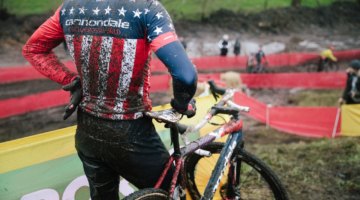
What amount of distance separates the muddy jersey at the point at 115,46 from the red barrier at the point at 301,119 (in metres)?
9.44

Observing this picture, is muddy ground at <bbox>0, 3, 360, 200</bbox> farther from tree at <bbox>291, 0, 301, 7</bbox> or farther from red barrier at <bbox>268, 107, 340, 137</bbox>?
tree at <bbox>291, 0, 301, 7</bbox>

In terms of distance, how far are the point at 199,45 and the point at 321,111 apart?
20539 mm

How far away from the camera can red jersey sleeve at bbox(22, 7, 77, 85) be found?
111 inches

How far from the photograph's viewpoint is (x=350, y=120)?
10930 mm

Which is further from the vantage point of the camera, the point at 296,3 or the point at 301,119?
the point at 296,3

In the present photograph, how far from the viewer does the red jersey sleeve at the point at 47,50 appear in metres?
2.83

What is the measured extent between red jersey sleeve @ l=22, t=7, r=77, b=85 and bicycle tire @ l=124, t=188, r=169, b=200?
0.94m

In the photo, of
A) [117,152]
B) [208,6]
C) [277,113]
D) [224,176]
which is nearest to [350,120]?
[277,113]

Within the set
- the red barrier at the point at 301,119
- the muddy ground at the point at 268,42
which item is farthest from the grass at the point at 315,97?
the red barrier at the point at 301,119

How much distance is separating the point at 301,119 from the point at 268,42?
23.1m

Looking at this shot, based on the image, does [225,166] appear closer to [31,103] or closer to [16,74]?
[31,103]

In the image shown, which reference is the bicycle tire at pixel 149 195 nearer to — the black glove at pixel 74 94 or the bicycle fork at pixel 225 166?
the bicycle fork at pixel 225 166

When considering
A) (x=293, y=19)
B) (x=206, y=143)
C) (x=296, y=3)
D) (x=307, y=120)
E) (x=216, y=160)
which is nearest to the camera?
(x=206, y=143)

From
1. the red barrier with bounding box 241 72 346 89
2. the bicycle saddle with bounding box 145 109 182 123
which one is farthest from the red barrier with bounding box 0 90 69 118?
the bicycle saddle with bounding box 145 109 182 123
